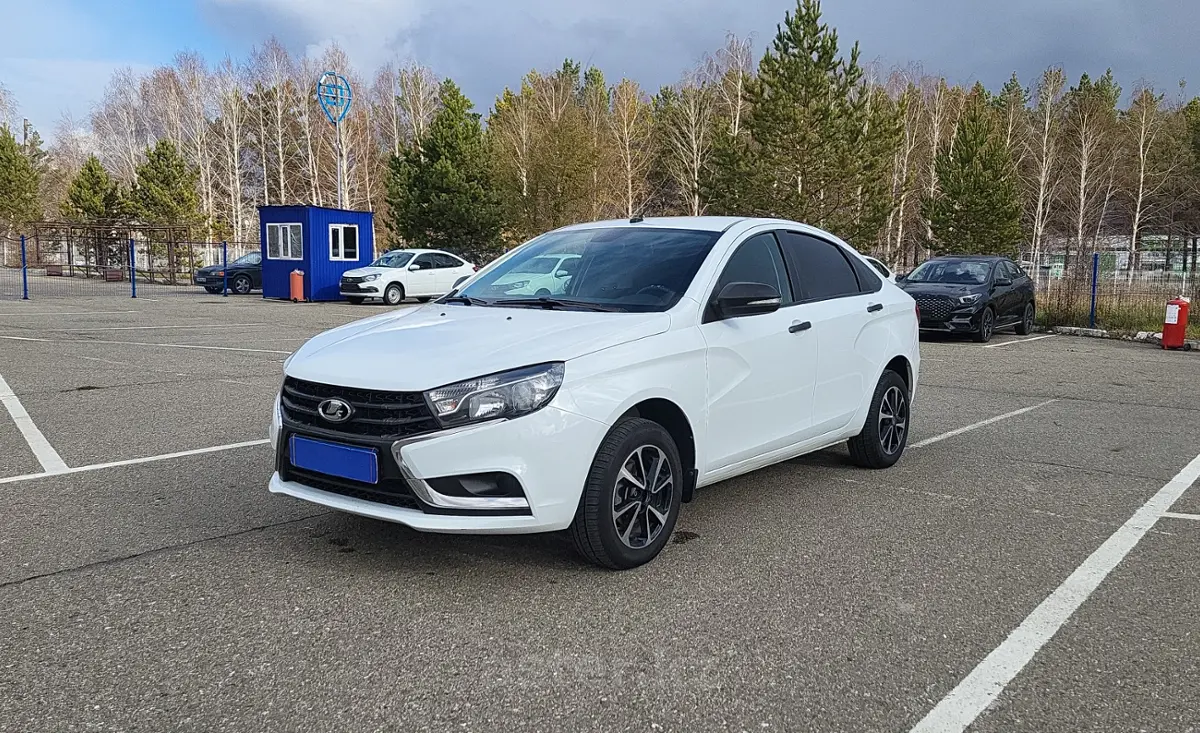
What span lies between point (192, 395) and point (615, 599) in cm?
635

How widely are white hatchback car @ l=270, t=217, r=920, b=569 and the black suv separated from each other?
11.7 metres

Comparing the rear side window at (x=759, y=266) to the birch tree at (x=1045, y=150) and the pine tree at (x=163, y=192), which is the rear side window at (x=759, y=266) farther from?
the birch tree at (x=1045, y=150)

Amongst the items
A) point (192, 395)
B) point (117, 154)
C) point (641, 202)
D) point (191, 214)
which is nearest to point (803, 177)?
point (641, 202)

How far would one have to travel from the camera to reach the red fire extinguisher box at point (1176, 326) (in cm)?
1545

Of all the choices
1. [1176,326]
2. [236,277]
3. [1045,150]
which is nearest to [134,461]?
[1176,326]

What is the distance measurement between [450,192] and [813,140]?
48.2 feet

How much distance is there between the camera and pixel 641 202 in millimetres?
57188

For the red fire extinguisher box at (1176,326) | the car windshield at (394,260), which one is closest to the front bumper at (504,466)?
A: the red fire extinguisher box at (1176,326)

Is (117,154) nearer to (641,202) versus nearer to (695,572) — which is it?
(641,202)

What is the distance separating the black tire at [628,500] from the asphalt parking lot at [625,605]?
0.50ft

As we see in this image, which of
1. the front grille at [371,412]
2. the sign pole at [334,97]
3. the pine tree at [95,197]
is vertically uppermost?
the sign pole at [334,97]

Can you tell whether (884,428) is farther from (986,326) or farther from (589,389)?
(986,326)

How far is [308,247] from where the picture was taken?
26.5 meters

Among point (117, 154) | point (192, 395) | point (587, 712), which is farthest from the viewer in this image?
point (117, 154)
